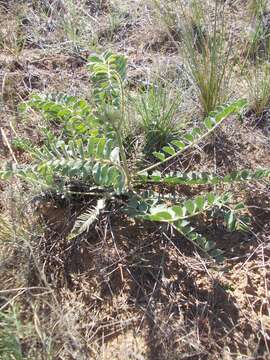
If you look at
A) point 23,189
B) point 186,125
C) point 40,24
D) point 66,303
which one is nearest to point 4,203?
point 23,189

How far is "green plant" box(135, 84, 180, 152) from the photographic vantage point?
182cm

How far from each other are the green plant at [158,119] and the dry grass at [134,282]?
0.12 metres

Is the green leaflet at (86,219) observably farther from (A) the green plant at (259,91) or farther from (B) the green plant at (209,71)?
(A) the green plant at (259,91)

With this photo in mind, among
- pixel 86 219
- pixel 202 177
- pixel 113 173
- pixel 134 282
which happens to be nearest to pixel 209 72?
pixel 202 177

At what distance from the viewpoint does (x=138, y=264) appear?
59.4 inches

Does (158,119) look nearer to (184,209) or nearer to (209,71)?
(209,71)

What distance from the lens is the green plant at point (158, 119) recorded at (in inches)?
71.6

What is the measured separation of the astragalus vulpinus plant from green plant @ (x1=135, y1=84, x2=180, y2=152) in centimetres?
9

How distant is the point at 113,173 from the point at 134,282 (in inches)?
14.7

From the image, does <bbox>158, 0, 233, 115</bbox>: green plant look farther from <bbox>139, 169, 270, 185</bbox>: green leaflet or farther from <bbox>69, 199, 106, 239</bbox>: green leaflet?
<bbox>69, 199, 106, 239</bbox>: green leaflet

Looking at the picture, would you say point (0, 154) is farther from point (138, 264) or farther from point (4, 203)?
point (138, 264)

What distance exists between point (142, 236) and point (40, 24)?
1583 mm

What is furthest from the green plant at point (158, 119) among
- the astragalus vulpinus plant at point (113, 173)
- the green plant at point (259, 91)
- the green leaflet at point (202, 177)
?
the green plant at point (259, 91)

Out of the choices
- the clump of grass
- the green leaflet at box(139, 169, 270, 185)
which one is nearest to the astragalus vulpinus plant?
the green leaflet at box(139, 169, 270, 185)
